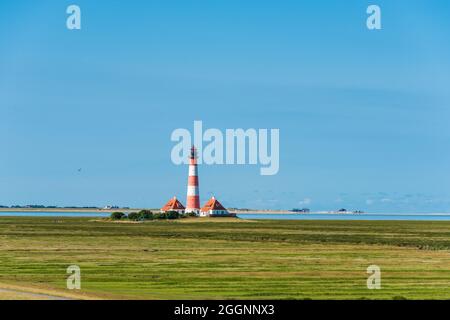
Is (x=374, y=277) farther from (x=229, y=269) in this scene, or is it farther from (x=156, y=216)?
(x=156, y=216)

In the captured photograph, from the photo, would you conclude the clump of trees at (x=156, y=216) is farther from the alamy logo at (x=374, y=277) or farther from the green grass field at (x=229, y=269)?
the alamy logo at (x=374, y=277)

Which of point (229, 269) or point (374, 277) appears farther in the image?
point (229, 269)

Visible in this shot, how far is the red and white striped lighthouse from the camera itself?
17612 centimetres

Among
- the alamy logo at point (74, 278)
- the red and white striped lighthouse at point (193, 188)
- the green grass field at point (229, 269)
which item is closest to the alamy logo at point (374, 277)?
the green grass field at point (229, 269)

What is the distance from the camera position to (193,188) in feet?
595

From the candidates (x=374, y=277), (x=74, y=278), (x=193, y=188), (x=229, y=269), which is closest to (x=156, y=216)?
(x=193, y=188)

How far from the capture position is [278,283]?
48156mm

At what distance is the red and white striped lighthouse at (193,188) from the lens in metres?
176

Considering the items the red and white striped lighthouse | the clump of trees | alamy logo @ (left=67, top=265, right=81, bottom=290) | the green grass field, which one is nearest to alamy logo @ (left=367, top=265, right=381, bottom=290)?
the green grass field

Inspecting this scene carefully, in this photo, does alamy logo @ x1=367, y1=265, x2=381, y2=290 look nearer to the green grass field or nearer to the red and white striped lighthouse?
the green grass field
